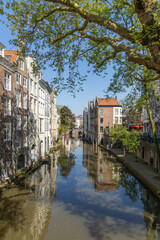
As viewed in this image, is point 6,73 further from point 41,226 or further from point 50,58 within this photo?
point 41,226

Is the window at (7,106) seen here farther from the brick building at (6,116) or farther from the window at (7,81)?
the window at (7,81)

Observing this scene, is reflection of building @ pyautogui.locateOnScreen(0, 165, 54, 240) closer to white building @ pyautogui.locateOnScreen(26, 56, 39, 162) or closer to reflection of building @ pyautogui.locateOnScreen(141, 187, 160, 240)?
reflection of building @ pyautogui.locateOnScreen(141, 187, 160, 240)

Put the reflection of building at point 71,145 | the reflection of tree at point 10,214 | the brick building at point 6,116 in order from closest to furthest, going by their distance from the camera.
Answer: the reflection of tree at point 10,214 < the brick building at point 6,116 < the reflection of building at point 71,145

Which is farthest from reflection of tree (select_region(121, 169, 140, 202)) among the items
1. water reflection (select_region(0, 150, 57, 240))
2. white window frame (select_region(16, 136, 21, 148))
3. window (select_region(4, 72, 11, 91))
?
window (select_region(4, 72, 11, 91))

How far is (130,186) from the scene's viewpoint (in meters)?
19.3

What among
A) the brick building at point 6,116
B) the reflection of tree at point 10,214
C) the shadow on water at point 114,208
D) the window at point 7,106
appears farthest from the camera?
the window at point 7,106

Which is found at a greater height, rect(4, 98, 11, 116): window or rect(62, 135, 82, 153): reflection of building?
rect(4, 98, 11, 116): window

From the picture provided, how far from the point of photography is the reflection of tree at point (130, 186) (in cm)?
1661

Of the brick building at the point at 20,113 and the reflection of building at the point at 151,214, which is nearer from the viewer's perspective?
the reflection of building at the point at 151,214

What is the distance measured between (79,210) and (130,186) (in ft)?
26.0

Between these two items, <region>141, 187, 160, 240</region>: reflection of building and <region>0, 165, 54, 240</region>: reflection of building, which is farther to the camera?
<region>141, 187, 160, 240</region>: reflection of building

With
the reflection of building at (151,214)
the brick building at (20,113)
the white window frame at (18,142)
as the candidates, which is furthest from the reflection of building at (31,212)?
the reflection of building at (151,214)

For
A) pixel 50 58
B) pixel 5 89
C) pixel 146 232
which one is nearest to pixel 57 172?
pixel 5 89

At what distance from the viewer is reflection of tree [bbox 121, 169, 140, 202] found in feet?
54.5
